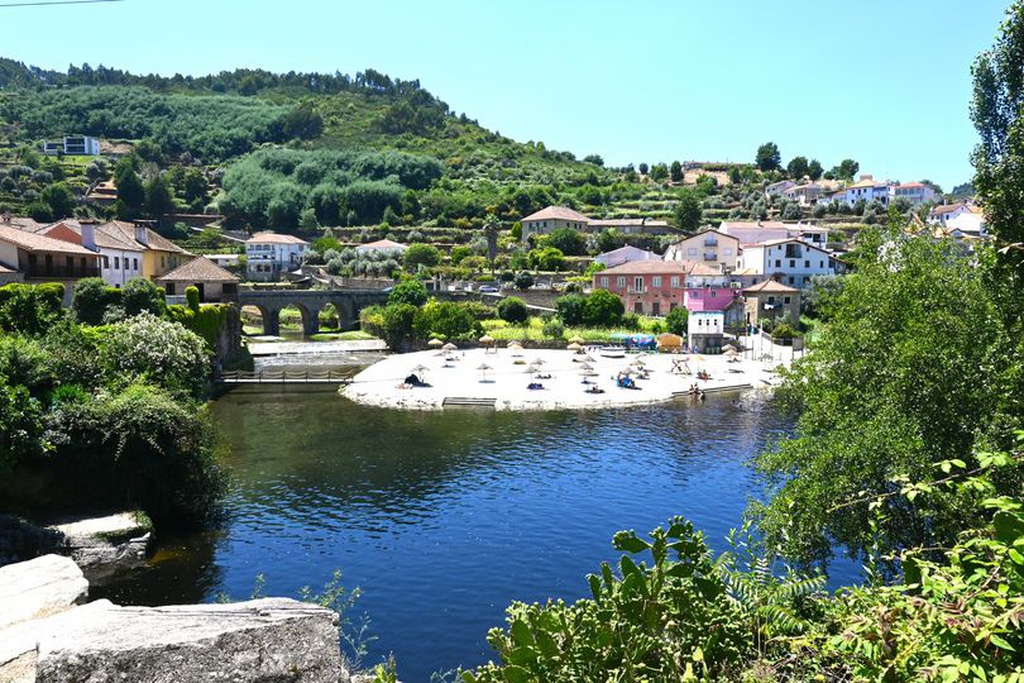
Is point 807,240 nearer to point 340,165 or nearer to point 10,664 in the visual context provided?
point 10,664

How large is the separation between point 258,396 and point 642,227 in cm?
6930

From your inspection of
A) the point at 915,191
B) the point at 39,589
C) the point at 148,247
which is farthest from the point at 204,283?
the point at 915,191

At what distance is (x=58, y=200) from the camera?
10831 centimetres

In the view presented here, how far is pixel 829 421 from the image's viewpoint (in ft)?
60.5

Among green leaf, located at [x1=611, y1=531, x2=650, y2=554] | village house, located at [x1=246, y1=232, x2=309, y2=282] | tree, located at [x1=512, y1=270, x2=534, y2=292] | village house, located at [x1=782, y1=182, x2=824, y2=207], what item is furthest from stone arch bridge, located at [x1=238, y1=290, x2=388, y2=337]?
village house, located at [x1=782, y1=182, x2=824, y2=207]

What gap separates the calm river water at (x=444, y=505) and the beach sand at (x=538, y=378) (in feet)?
8.44

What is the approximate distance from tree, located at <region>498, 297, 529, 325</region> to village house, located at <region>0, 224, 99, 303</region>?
3746 centimetres

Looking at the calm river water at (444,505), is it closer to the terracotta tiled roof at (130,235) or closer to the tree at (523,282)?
the terracotta tiled roof at (130,235)

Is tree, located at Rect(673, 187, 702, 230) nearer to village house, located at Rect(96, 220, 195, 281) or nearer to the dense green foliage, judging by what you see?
village house, located at Rect(96, 220, 195, 281)

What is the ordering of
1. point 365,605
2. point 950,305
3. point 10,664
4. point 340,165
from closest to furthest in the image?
point 10,664, point 950,305, point 365,605, point 340,165

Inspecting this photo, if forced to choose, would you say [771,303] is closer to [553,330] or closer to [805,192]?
[553,330]

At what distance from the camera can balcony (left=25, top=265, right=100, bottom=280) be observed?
4181cm

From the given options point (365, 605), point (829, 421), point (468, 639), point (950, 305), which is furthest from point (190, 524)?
point (950, 305)

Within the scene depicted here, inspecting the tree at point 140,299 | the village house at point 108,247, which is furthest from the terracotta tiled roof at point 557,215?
the tree at point 140,299
